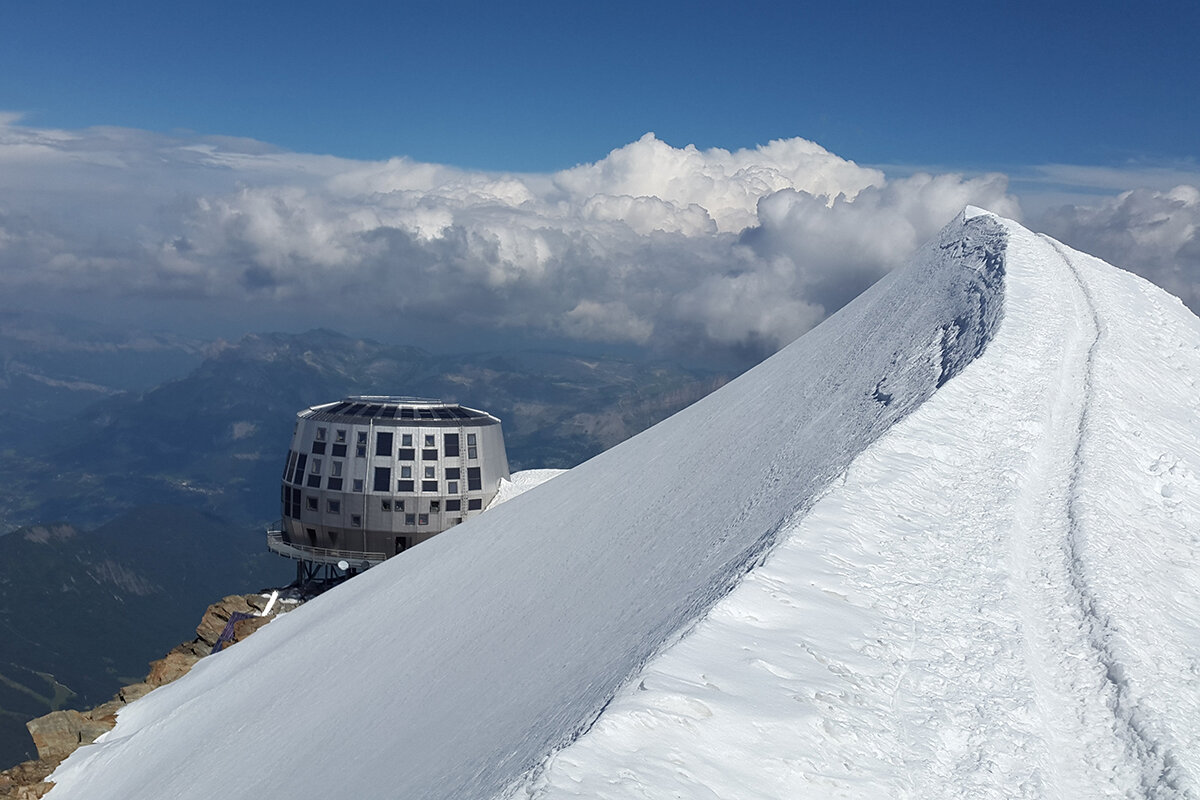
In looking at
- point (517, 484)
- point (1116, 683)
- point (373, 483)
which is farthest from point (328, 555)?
point (1116, 683)

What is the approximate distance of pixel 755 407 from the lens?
21.7m

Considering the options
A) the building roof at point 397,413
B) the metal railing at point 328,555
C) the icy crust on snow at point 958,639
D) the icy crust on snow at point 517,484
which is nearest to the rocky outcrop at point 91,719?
the metal railing at point 328,555

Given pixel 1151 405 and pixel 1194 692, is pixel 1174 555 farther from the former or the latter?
pixel 1151 405

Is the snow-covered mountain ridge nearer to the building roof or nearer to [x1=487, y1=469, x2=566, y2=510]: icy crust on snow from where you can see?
the building roof

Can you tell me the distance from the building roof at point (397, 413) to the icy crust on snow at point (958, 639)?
40.7 meters

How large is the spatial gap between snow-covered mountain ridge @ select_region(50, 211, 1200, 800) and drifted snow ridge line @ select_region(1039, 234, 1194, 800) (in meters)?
0.03

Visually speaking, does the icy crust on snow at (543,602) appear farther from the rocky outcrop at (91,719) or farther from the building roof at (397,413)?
the building roof at (397,413)

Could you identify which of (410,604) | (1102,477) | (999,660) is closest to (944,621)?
(999,660)

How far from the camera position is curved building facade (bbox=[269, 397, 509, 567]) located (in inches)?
2020

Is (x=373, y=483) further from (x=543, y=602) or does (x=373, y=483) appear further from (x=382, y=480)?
(x=543, y=602)

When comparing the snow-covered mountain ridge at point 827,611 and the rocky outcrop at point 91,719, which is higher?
the snow-covered mountain ridge at point 827,611

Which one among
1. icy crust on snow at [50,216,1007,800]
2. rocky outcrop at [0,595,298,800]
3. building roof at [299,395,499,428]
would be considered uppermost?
icy crust on snow at [50,216,1007,800]

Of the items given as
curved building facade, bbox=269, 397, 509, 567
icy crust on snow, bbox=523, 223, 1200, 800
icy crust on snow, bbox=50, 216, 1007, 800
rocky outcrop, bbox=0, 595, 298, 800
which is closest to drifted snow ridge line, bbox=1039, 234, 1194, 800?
icy crust on snow, bbox=523, 223, 1200, 800

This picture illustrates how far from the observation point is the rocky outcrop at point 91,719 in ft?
69.6
